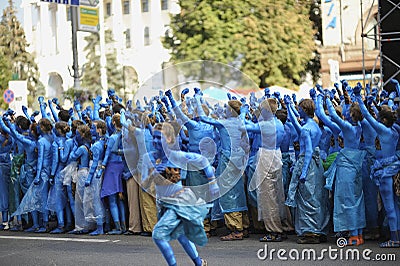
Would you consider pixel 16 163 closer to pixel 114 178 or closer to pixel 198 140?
pixel 114 178

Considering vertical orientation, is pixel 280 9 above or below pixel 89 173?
above

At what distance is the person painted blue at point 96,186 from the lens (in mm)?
11891

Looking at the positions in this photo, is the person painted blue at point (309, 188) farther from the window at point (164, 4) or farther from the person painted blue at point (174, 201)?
the window at point (164, 4)

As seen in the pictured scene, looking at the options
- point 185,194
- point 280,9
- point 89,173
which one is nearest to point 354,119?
point 185,194

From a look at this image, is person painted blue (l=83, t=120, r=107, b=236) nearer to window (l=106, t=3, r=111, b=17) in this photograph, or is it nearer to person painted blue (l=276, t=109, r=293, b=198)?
person painted blue (l=276, t=109, r=293, b=198)

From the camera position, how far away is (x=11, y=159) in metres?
13.6

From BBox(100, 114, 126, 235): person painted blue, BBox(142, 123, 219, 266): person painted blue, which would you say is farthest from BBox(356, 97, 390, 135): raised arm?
BBox(100, 114, 126, 235): person painted blue

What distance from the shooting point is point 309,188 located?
10320 mm

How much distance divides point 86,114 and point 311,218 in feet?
15.0

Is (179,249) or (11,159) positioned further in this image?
(11,159)

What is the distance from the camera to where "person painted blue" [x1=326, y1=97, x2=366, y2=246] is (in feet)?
32.7

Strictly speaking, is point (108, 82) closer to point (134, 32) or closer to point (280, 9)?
point (134, 32)

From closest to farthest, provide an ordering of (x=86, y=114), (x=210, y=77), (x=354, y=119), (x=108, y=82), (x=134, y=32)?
(x=210, y=77)
(x=354, y=119)
(x=86, y=114)
(x=108, y=82)
(x=134, y=32)

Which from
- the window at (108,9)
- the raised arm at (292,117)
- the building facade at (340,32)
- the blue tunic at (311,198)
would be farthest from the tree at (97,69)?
the blue tunic at (311,198)
